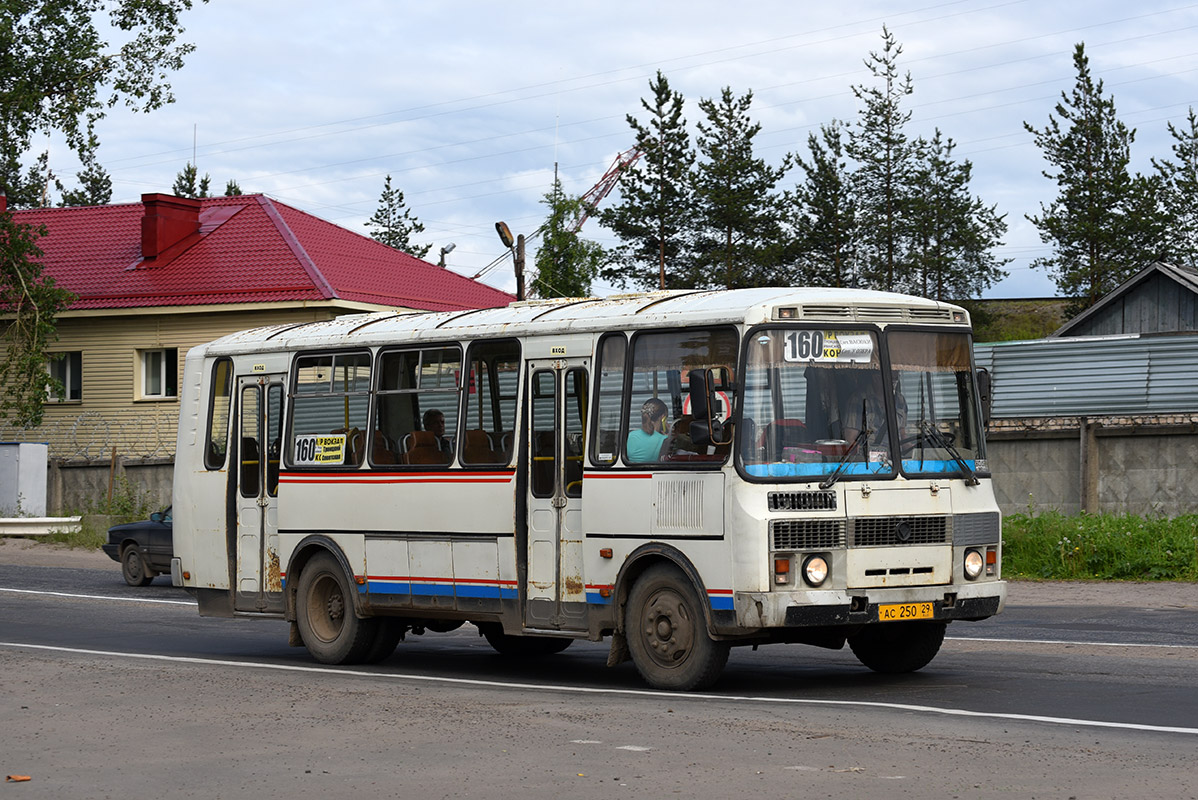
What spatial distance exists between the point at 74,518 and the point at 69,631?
56.5ft

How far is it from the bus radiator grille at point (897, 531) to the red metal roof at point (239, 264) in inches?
1166

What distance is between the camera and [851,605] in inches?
444

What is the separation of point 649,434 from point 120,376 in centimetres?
3382

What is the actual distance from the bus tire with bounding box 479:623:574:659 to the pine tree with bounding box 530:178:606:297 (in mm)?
31404

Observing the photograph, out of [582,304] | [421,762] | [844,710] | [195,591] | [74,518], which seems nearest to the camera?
[421,762]

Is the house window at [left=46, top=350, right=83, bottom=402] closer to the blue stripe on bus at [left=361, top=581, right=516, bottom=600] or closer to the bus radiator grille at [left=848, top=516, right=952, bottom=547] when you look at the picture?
the blue stripe on bus at [left=361, top=581, right=516, bottom=600]

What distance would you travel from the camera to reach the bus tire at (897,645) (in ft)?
41.6

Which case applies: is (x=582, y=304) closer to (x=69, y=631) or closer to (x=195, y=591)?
(x=195, y=591)

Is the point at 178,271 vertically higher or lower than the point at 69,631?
higher

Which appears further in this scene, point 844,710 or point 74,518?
point 74,518

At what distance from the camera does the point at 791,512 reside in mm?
11211

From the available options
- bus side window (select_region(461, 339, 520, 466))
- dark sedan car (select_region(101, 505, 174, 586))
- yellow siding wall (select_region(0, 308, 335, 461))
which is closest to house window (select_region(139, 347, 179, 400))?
yellow siding wall (select_region(0, 308, 335, 461))

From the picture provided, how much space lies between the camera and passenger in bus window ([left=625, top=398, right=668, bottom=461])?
12.0m

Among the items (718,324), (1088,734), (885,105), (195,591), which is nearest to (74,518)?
(195,591)
